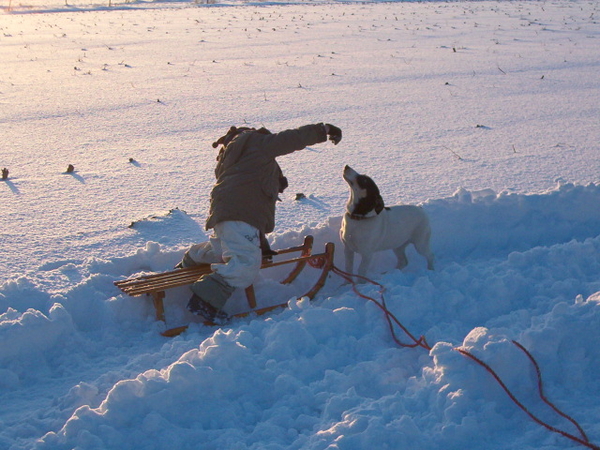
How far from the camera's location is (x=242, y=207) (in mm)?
3797

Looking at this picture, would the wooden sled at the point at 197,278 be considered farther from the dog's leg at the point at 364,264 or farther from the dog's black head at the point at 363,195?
the dog's black head at the point at 363,195

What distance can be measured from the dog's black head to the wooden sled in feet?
1.35

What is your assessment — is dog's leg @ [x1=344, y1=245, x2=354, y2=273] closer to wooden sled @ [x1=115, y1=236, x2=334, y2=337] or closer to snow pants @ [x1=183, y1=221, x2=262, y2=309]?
wooden sled @ [x1=115, y1=236, x2=334, y2=337]

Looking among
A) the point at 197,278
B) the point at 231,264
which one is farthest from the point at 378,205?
the point at 197,278

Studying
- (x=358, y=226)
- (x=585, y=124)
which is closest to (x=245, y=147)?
(x=358, y=226)

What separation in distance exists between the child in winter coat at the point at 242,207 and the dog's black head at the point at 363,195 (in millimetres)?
235

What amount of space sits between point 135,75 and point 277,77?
7.55 feet

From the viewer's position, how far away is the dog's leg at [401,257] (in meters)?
4.42

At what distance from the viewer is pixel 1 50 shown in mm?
12547

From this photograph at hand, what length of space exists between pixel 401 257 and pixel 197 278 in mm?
1453

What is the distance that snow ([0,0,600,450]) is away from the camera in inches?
109

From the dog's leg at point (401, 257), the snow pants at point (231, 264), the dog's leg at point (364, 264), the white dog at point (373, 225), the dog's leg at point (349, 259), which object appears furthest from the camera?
the dog's leg at point (401, 257)

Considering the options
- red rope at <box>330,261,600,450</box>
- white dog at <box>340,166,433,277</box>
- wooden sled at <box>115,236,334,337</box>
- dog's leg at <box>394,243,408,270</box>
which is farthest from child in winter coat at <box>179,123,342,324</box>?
dog's leg at <box>394,243,408,270</box>

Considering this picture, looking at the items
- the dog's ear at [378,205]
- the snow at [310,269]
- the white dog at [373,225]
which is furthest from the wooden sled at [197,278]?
the dog's ear at [378,205]
